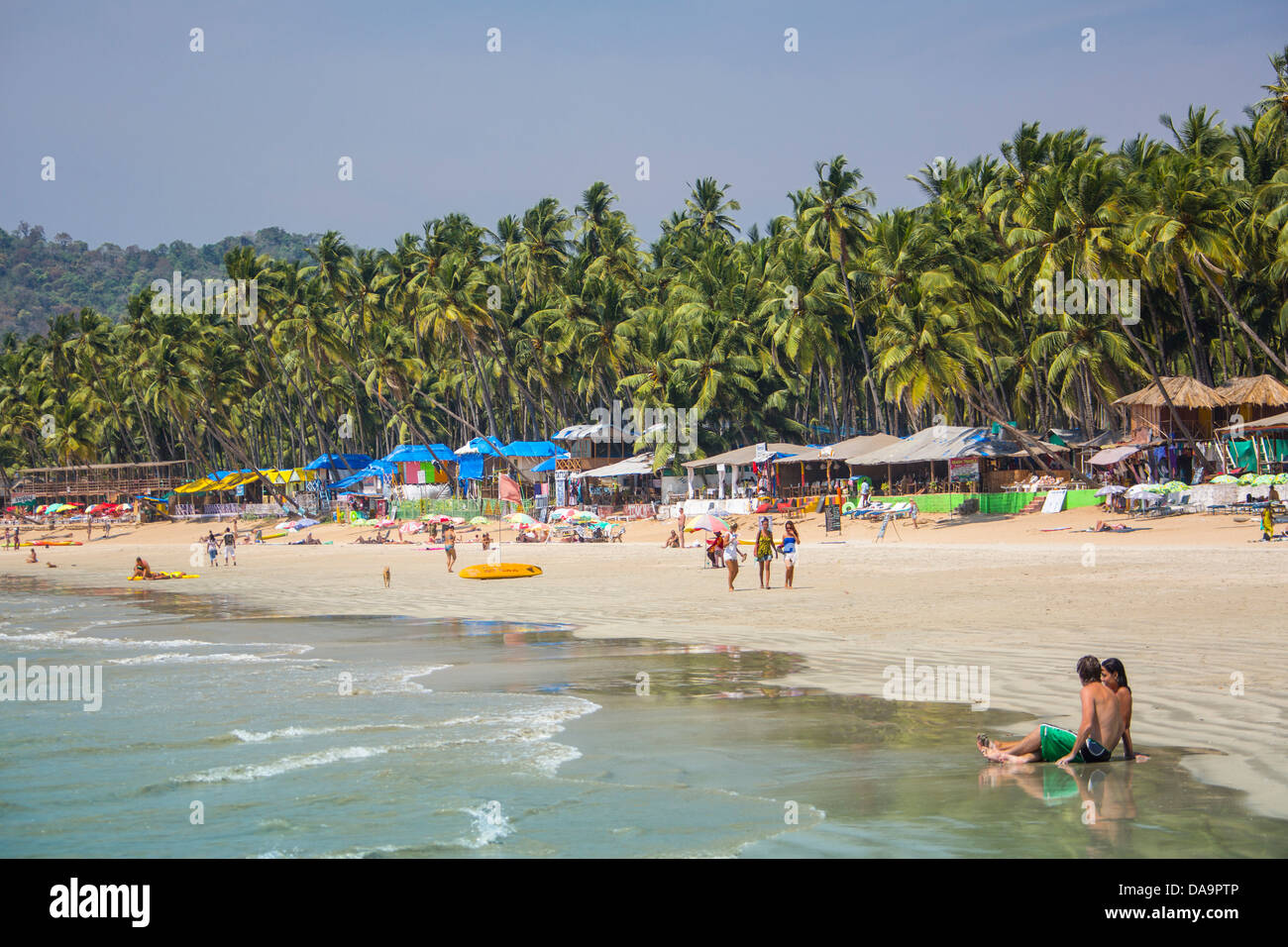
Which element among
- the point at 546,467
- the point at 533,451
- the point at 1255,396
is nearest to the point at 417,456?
the point at 533,451

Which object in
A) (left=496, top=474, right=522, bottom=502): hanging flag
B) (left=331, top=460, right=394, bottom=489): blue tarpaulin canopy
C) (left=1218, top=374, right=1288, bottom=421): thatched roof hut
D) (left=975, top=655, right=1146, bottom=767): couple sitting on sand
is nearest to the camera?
(left=975, top=655, right=1146, bottom=767): couple sitting on sand

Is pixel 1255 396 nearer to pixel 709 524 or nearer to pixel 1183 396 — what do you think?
pixel 1183 396

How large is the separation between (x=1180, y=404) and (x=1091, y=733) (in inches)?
1225

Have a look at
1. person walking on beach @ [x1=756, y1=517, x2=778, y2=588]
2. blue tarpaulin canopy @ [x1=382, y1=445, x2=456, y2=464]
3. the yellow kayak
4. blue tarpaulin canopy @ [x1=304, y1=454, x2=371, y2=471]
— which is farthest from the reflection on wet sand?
blue tarpaulin canopy @ [x1=304, y1=454, x2=371, y2=471]

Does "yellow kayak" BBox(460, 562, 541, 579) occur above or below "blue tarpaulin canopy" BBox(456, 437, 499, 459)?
below

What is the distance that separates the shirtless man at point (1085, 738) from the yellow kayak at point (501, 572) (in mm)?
20566

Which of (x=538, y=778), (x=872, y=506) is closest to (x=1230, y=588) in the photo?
(x=538, y=778)

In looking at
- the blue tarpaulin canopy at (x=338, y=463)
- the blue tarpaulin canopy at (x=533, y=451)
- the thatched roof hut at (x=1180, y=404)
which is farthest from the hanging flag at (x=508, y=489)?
the thatched roof hut at (x=1180, y=404)

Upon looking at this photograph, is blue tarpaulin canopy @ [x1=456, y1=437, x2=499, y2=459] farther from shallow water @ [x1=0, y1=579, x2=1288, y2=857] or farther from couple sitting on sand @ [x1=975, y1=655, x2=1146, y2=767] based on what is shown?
couple sitting on sand @ [x1=975, y1=655, x2=1146, y2=767]

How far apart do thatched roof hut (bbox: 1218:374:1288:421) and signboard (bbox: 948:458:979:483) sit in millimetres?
8659

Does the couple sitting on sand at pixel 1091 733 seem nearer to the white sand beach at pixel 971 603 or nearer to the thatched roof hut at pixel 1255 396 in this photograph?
the white sand beach at pixel 971 603

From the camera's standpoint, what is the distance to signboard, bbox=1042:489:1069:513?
35656 millimetres

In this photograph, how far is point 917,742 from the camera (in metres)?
9.56

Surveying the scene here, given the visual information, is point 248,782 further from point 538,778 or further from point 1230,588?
point 1230,588
